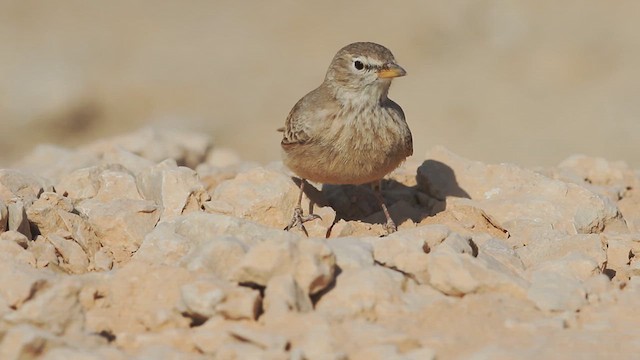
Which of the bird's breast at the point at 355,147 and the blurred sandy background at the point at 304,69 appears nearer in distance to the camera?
the bird's breast at the point at 355,147

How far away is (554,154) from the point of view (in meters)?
12.7

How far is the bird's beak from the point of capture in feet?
23.5

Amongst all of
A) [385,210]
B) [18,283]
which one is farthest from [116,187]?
[18,283]

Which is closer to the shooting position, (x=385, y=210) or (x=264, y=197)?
(x=264, y=197)

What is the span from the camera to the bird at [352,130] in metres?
7.14

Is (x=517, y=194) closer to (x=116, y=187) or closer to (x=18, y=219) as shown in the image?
(x=116, y=187)

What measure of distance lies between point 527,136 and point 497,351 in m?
9.17

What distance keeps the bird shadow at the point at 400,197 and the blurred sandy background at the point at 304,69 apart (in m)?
4.40

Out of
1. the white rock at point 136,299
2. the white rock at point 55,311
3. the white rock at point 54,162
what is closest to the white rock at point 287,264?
the white rock at point 136,299

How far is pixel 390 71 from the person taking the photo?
23.6 feet

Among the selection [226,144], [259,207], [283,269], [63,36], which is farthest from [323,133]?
[63,36]

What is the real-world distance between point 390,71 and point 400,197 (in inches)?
55.7

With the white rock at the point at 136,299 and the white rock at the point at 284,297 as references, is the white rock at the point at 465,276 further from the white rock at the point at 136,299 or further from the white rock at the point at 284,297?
the white rock at the point at 136,299

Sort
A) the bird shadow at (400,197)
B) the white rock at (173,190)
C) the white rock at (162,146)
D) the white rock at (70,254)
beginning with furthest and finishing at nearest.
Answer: the white rock at (162,146) → the bird shadow at (400,197) → the white rock at (173,190) → the white rock at (70,254)
